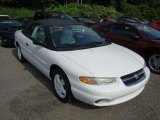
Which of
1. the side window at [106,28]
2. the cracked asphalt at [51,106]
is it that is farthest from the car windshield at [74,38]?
the side window at [106,28]

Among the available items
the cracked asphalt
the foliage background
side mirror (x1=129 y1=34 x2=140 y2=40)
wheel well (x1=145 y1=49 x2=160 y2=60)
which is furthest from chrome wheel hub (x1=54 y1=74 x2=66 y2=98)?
the foliage background

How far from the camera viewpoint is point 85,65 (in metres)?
3.94

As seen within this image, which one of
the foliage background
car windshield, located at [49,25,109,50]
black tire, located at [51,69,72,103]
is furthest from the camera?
the foliage background

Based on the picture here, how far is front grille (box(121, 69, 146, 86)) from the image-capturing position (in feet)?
12.4

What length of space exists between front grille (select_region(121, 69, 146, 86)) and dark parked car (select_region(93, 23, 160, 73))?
84.2 inches

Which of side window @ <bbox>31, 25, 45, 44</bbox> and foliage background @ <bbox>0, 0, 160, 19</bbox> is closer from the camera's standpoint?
side window @ <bbox>31, 25, 45, 44</bbox>

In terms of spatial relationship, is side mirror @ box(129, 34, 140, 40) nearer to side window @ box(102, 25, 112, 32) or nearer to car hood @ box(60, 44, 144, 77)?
side window @ box(102, 25, 112, 32)

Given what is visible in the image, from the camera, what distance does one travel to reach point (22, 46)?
20.5 feet

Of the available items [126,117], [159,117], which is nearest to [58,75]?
[126,117]

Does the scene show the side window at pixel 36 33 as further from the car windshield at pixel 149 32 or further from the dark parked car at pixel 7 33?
the car windshield at pixel 149 32

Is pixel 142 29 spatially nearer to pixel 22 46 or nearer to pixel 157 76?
pixel 157 76

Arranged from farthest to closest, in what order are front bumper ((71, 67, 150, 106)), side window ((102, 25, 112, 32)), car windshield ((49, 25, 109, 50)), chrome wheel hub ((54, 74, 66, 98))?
side window ((102, 25, 112, 32)) < car windshield ((49, 25, 109, 50)) < chrome wheel hub ((54, 74, 66, 98)) < front bumper ((71, 67, 150, 106))

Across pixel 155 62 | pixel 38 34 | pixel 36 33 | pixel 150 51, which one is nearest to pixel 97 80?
pixel 38 34

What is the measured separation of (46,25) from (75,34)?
0.72 metres
